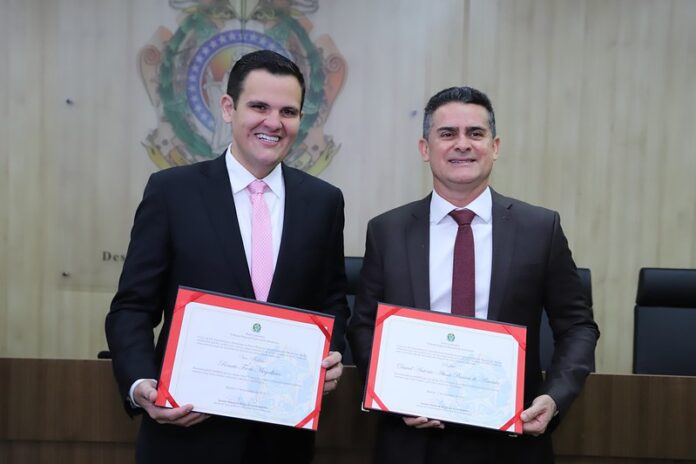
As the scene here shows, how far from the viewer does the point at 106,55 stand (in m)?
3.59

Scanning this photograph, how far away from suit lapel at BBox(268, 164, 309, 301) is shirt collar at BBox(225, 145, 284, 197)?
20 mm

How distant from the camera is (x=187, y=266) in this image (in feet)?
5.26

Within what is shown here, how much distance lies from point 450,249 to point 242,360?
1.85 ft

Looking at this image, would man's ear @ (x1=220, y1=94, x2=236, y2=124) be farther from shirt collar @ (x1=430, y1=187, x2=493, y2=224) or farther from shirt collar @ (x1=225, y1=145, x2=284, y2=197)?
shirt collar @ (x1=430, y1=187, x2=493, y2=224)

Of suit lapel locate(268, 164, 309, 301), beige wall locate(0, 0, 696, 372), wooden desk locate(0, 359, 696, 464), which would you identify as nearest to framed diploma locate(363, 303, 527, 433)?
suit lapel locate(268, 164, 309, 301)

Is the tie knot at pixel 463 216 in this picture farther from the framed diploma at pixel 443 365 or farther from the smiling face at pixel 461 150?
the framed diploma at pixel 443 365

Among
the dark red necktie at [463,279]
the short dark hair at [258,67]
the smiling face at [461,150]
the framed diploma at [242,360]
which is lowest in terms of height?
the framed diploma at [242,360]

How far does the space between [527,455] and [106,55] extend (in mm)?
2950

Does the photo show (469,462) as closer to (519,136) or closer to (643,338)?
(643,338)

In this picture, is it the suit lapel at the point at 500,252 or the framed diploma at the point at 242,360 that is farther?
the suit lapel at the point at 500,252

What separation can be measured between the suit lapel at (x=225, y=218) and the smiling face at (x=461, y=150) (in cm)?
51

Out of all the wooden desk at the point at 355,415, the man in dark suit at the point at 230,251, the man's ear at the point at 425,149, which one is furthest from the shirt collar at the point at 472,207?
the wooden desk at the point at 355,415

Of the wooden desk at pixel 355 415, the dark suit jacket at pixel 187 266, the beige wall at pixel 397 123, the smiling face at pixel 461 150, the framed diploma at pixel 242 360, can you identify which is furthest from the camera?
the beige wall at pixel 397 123

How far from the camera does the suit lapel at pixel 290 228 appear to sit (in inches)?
63.3
